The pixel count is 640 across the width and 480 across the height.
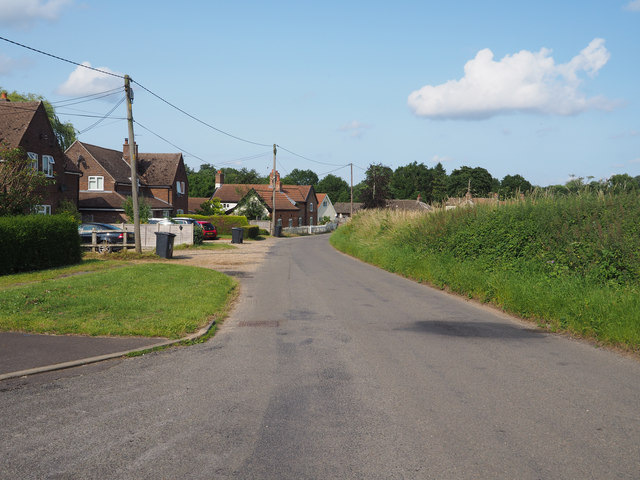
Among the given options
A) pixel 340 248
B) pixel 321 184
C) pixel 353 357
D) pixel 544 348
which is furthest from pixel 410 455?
pixel 321 184

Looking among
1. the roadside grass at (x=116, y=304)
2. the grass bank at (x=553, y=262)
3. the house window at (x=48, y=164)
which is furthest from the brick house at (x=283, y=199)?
the roadside grass at (x=116, y=304)

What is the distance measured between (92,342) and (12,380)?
1861 mm

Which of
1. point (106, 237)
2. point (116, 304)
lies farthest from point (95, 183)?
point (116, 304)

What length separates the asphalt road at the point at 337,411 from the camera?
4281 mm

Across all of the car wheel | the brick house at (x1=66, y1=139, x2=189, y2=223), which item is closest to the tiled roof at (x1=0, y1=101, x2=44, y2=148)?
the brick house at (x1=66, y1=139, x2=189, y2=223)

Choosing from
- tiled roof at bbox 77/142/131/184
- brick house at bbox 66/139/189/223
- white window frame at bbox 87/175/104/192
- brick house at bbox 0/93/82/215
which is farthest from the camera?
tiled roof at bbox 77/142/131/184

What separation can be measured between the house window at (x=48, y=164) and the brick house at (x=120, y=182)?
29.6ft

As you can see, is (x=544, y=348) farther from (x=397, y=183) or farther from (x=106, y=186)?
(x=397, y=183)

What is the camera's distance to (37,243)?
18.2 meters

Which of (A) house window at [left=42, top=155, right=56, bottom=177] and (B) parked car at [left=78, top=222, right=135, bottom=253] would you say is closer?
(B) parked car at [left=78, top=222, right=135, bottom=253]

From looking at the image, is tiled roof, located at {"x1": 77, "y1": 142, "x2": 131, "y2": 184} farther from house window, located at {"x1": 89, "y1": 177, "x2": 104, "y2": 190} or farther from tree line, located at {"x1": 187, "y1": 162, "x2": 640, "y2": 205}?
tree line, located at {"x1": 187, "y1": 162, "x2": 640, "y2": 205}

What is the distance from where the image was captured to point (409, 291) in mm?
15906

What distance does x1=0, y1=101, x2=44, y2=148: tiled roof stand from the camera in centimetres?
3566

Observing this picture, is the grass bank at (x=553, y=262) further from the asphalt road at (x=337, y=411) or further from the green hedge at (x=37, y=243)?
the green hedge at (x=37, y=243)
